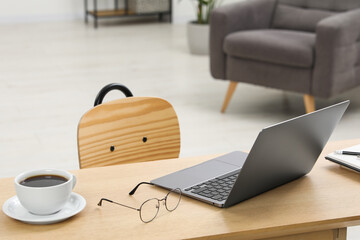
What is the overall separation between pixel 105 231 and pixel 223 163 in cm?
42

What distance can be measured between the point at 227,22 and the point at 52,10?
3646 mm

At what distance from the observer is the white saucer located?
43.3 inches

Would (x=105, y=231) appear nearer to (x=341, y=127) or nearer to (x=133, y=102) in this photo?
(x=133, y=102)

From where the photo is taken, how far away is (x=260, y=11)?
402 cm

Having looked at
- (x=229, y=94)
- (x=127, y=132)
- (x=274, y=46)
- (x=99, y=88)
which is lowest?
(x=99, y=88)

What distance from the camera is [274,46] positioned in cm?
356

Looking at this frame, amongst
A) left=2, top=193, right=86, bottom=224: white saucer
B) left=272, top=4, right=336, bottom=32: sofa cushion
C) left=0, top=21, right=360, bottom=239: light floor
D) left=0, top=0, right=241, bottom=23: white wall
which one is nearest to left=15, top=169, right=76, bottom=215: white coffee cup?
left=2, top=193, right=86, bottom=224: white saucer

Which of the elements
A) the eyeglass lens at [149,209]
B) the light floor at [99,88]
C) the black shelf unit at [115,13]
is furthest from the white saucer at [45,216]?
the black shelf unit at [115,13]

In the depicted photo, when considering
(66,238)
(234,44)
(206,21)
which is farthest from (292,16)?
(66,238)

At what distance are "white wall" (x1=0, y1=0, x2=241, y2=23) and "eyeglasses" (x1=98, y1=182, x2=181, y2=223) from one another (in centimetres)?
588

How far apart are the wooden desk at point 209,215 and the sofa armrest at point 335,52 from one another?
2113 mm

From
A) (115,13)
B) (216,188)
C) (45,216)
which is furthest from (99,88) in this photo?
(45,216)

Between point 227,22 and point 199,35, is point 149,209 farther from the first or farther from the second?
point 199,35

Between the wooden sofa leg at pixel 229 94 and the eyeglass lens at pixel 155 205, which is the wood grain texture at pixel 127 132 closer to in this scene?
the eyeglass lens at pixel 155 205
